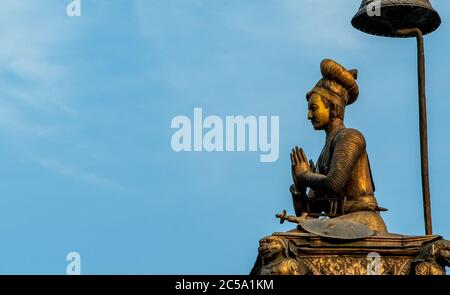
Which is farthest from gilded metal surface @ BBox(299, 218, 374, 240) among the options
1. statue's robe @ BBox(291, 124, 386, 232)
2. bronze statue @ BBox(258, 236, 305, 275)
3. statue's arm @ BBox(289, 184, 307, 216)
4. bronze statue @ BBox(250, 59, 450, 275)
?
statue's arm @ BBox(289, 184, 307, 216)

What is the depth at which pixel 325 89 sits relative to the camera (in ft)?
130

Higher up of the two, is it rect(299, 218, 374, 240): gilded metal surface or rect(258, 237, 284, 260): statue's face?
rect(299, 218, 374, 240): gilded metal surface

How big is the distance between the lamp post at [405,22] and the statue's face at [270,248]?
3625 mm

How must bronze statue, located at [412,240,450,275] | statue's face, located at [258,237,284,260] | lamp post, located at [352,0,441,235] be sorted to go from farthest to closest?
1. lamp post, located at [352,0,441,235]
2. statue's face, located at [258,237,284,260]
3. bronze statue, located at [412,240,450,275]

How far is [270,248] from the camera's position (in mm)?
36906

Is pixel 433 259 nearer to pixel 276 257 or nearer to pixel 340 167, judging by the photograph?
pixel 276 257

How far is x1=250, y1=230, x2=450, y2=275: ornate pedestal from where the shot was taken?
36.9 m

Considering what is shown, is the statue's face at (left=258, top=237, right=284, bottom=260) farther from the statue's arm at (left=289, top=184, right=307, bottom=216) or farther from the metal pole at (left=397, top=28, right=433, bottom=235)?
the metal pole at (left=397, top=28, right=433, bottom=235)

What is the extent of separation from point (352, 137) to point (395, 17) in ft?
9.56

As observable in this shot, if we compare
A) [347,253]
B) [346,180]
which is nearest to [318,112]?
[346,180]

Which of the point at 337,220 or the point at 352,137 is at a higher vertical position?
the point at 352,137

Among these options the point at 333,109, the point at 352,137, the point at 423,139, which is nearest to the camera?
the point at 352,137

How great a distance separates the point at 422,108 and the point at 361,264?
367 cm
